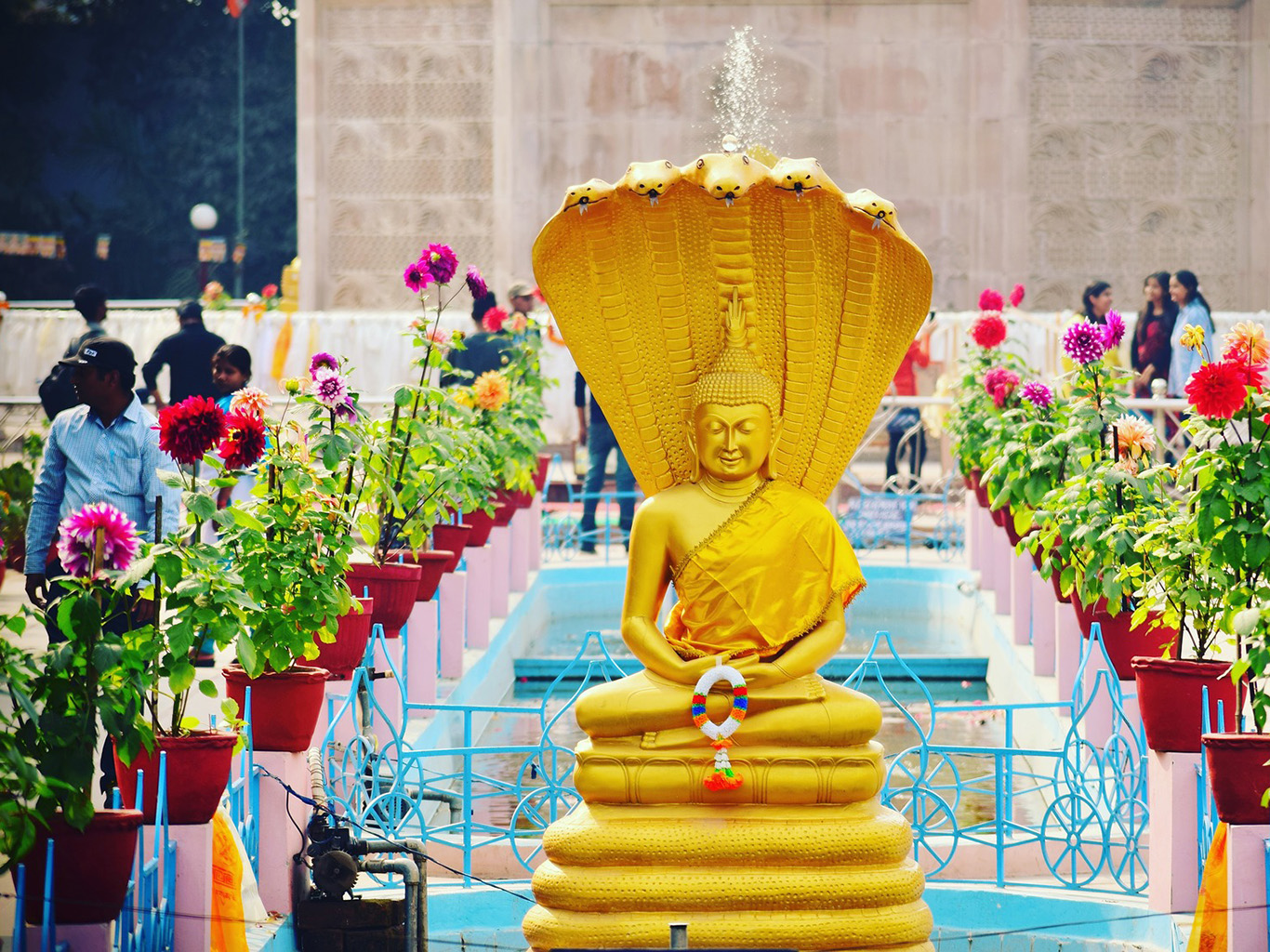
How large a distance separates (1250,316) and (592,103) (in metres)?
7.82

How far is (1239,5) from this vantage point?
19875mm

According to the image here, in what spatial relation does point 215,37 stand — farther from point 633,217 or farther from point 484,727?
point 633,217

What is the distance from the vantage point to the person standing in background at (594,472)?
12.2m

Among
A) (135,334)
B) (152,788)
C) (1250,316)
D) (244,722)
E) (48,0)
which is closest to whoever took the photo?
(152,788)

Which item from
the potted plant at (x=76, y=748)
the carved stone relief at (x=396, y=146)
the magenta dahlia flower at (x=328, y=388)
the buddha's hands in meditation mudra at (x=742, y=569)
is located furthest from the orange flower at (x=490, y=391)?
the carved stone relief at (x=396, y=146)

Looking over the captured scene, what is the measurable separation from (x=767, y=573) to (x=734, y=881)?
814 mm

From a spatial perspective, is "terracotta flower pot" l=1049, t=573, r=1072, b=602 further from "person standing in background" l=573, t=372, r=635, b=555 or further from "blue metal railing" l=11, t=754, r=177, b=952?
"blue metal railing" l=11, t=754, r=177, b=952

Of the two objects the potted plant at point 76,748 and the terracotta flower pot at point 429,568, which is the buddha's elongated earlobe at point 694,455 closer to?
the potted plant at point 76,748

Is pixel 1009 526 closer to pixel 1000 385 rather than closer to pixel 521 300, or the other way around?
pixel 1000 385

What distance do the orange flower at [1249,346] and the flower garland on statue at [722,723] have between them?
5.26 feet

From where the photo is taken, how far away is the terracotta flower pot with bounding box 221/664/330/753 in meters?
4.96

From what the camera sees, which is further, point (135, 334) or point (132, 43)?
point (132, 43)

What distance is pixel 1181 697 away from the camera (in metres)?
4.92

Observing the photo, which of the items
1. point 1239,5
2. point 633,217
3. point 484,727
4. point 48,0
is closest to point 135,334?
point 484,727
